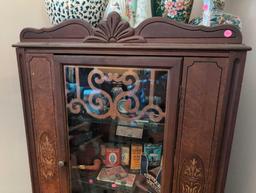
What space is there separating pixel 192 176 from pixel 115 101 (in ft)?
1.32

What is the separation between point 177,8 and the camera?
0.75 m

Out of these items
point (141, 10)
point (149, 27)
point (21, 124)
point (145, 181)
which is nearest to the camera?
point (149, 27)

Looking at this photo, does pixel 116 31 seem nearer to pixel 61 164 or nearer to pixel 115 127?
pixel 115 127

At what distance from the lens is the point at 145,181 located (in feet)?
3.21

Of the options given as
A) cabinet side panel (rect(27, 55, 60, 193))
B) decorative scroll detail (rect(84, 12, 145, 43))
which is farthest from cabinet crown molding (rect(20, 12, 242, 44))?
cabinet side panel (rect(27, 55, 60, 193))

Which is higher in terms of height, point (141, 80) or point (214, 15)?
point (214, 15)

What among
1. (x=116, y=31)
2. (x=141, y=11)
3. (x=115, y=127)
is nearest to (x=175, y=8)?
(x=141, y=11)

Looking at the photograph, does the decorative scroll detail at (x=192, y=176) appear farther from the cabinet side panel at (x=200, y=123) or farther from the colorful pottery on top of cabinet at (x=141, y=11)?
the colorful pottery on top of cabinet at (x=141, y=11)

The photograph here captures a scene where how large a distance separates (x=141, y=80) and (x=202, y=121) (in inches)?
10.2

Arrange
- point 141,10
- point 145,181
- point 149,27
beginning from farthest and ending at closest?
point 145,181 < point 141,10 < point 149,27

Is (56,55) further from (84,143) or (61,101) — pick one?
(84,143)

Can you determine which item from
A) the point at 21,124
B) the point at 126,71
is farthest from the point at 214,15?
the point at 21,124

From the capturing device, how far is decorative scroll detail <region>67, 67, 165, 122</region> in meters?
0.78

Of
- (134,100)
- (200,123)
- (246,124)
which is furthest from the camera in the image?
(246,124)
